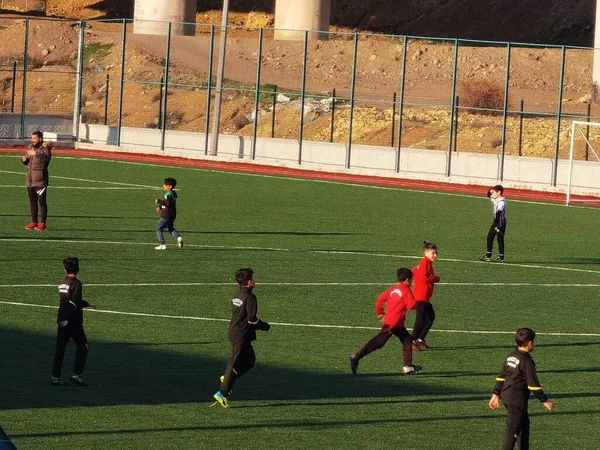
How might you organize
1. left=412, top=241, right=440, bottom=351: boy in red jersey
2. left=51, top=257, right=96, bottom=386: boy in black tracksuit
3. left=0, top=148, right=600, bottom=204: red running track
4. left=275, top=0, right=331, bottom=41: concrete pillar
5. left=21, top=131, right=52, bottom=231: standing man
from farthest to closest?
left=275, top=0, right=331, bottom=41: concrete pillar → left=0, top=148, right=600, bottom=204: red running track → left=21, top=131, right=52, bottom=231: standing man → left=412, top=241, right=440, bottom=351: boy in red jersey → left=51, top=257, right=96, bottom=386: boy in black tracksuit

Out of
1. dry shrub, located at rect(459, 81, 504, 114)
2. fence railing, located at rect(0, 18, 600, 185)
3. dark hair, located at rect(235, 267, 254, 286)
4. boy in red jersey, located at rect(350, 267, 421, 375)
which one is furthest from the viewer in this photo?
dry shrub, located at rect(459, 81, 504, 114)

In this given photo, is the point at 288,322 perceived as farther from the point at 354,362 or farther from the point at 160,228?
the point at 160,228

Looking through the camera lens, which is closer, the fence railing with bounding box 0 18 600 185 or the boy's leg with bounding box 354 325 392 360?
the boy's leg with bounding box 354 325 392 360

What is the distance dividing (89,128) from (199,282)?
32.6m

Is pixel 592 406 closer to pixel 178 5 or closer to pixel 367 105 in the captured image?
pixel 367 105

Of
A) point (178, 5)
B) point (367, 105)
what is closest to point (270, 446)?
point (367, 105)

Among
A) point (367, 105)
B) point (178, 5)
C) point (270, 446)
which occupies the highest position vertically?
point (178, 5)

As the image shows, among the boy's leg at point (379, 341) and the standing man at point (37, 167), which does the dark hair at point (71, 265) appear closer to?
the boy's leg at point (379, 341)

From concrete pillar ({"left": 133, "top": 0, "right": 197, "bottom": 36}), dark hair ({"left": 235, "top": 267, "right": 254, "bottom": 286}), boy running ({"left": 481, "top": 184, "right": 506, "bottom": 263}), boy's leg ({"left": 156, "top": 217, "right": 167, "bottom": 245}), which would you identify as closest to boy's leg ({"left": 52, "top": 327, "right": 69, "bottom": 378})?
dark hair ({"left": 235, "top": 267, "right": 254, "bottom": 286})

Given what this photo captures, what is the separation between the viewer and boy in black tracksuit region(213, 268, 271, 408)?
52.5 feet

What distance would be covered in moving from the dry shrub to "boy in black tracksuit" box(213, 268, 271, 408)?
202 feet

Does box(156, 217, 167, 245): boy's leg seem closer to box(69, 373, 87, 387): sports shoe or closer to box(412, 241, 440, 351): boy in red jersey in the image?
box(412, 241, 440, 351): boy in red jersey

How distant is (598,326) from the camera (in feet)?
76.8

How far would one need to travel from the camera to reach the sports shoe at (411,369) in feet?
61.4
